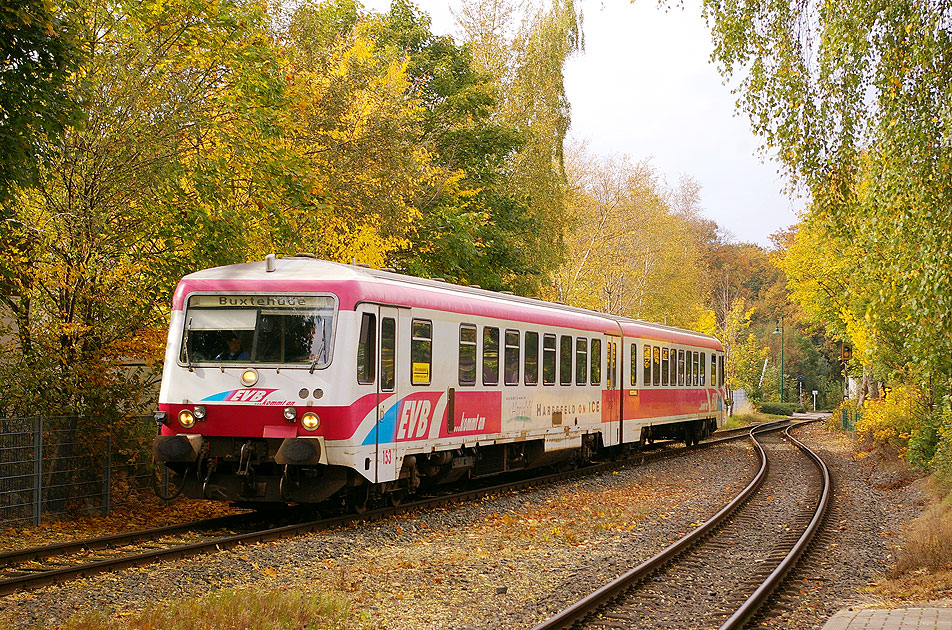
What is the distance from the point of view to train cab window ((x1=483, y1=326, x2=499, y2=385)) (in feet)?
50.0

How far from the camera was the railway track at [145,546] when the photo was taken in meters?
8.77

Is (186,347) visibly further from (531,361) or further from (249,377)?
(531,361)

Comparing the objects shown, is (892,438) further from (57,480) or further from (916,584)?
(57,480)

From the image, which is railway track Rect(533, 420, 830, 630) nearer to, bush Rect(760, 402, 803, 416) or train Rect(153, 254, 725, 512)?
train Rect(153, 254, 725, 512)

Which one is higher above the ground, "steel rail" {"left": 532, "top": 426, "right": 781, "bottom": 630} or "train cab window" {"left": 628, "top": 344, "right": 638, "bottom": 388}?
"train cab window" {"left": 628, "top": 344, "right": 638, "bottom": 388}

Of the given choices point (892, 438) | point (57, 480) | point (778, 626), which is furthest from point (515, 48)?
point (778, 626)

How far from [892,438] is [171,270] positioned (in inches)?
680

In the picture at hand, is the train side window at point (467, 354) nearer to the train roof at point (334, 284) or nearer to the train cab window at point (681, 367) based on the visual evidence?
the train roof at point (334, 284)

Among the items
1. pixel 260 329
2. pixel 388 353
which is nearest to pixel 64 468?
pixel 260 329

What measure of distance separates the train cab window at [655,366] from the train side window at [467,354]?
30.4 ft

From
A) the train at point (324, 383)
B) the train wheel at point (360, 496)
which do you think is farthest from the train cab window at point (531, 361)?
the train wheel at point (360, 496)

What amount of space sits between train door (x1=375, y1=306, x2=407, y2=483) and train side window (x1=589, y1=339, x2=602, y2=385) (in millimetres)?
7523

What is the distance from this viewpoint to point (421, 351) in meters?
13.4

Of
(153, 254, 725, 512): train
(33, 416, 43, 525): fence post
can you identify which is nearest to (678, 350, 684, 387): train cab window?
(153, 254, 725, 512): train
